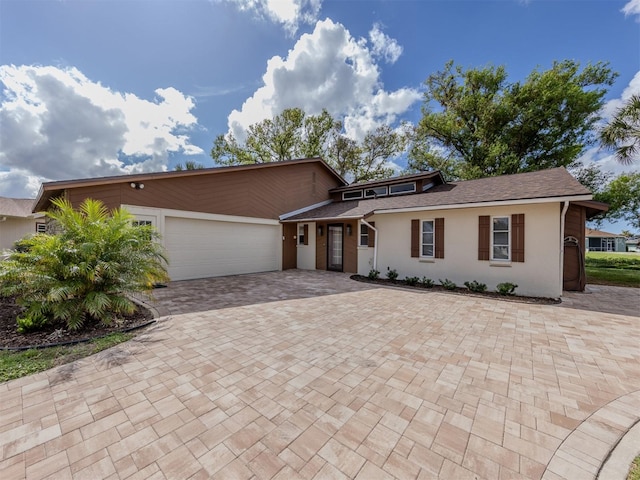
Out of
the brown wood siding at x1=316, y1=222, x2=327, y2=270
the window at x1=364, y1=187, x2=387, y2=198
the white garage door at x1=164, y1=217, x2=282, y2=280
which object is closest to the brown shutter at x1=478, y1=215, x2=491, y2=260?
the window at x1=364, y1=187, x2=387, y2=198

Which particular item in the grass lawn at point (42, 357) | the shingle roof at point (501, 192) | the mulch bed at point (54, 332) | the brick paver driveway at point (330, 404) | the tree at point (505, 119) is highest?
the tree at point (505, 119)

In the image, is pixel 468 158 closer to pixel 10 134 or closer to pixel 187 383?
pixel 187 383

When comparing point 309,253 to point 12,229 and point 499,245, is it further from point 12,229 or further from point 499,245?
point 12,229

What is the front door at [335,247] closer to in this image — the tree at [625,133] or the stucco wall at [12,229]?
the tree at [625,133]

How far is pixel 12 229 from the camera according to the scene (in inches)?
702

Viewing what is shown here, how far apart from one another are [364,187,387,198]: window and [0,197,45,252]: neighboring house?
2192cm

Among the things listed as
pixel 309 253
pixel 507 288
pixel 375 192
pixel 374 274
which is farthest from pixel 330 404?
pixel 375 192

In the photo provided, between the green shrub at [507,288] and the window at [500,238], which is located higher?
the window at [500,238]

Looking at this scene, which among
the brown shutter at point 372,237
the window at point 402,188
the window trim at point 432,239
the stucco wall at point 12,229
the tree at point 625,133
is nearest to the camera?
the tree at point 625,133

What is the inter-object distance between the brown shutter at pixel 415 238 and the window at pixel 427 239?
155 mm

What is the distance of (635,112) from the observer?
29.8 feet

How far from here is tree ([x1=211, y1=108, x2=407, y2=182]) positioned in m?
22.1

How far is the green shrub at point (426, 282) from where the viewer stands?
29.2 ft

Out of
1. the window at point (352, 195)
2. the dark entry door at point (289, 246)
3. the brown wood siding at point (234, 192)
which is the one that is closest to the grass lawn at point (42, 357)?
the brown wood siding at point (234, 192)
